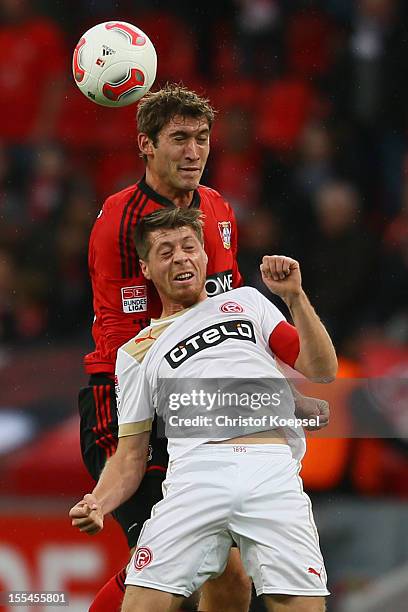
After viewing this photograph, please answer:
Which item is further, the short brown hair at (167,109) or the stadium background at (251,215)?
the stadium background at (251,215)

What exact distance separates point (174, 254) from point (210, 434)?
0.60m

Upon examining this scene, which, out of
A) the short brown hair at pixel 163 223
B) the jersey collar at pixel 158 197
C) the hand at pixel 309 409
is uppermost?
the jersey collar at pixel 158 197

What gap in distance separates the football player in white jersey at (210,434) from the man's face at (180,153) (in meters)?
0.25

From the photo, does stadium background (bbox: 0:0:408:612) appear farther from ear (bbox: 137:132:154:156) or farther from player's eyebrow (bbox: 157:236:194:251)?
player's eyebrow (bbox: 157:236:194:251)

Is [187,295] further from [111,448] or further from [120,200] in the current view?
[111,448]

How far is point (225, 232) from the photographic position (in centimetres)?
442

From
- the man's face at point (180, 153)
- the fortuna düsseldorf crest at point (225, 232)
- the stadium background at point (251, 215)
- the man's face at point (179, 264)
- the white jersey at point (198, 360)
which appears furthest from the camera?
the stadium background at point (251, 215)

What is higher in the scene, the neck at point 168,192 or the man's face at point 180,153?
the man's face at point 180,153

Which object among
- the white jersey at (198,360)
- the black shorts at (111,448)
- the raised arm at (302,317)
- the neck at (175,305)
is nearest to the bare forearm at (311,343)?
the raised arm at (302,317)

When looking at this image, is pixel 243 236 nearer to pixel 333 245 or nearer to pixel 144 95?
pixel 333 245

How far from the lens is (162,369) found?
3922 mm

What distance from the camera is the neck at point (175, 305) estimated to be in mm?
4004

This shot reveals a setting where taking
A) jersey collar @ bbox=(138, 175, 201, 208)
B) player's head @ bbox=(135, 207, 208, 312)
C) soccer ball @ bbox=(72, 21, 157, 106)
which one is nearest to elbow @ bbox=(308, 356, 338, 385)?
player's head @ bbox=(135, 207, 208, 312)

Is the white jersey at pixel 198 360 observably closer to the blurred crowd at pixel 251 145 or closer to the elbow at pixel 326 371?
the elbow at pixel 326 371
